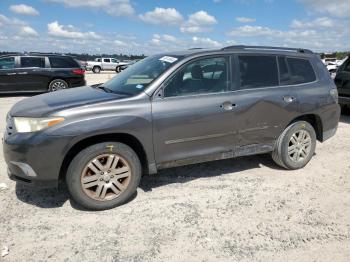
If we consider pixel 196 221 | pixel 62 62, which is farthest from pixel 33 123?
pixel 62 62

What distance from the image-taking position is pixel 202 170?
16.8 ft

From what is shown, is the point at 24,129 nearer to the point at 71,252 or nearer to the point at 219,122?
the point at 71,252

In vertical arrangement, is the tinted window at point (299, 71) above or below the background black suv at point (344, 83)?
above

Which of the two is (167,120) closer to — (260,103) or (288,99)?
(260,103)

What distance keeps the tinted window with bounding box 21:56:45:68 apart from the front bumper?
36.0 feet

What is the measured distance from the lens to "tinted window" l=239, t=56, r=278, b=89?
15.1 feet

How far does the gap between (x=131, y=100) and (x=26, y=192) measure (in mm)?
1774

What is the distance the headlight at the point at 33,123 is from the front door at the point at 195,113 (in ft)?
3.43

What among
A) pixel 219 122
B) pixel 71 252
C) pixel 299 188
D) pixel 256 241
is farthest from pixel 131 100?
pixel 299 188

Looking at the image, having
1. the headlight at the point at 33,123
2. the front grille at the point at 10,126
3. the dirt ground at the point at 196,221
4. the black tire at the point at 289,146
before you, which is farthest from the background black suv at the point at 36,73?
the black tire at the point at 289,146

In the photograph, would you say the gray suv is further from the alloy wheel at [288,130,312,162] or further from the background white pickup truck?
the background white pickup truck

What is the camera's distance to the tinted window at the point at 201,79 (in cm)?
412

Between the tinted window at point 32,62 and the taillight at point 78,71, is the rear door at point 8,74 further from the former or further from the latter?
the taillight at point 78,71

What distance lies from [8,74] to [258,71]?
37.3 ft
